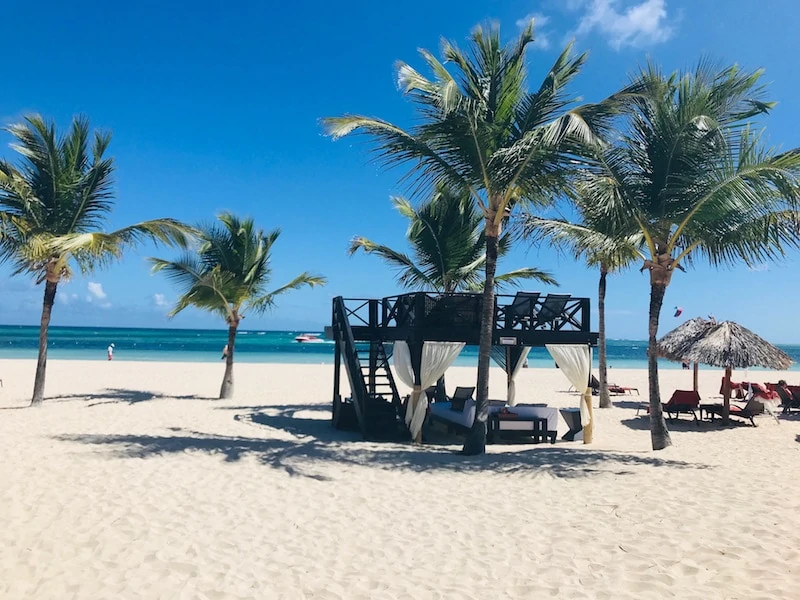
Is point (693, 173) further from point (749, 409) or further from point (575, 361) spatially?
point (749, 409)

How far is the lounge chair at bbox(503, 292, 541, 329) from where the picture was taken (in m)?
10.6

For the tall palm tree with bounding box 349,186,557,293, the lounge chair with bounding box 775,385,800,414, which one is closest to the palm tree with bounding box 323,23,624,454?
the tall palm tree with bounding box 349,186,557,293

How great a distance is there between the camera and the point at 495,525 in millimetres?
5340

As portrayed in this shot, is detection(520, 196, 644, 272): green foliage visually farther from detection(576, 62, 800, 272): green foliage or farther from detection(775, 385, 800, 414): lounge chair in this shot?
detection(775, 385, 800, 414): lounge chair

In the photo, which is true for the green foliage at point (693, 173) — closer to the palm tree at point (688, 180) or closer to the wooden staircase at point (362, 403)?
the palm tree at point (688, 180)

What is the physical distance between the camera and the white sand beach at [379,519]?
4.09 m

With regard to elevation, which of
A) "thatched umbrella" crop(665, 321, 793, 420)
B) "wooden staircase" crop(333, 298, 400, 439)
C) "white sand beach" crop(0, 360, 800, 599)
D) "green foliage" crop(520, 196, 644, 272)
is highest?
"green foliage" crop(520, 196, 644, 272)

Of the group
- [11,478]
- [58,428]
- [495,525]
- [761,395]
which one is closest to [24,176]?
[58,428]

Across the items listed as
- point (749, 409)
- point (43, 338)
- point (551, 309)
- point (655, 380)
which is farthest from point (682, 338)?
point (43, 338)

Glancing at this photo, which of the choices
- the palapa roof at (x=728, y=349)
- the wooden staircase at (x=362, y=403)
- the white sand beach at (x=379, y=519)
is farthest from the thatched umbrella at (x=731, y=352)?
the wooden staircase at (x=362, y=403)

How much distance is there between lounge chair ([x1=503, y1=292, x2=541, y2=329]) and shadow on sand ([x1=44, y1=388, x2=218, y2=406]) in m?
9.29

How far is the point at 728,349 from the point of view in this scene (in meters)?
13.1

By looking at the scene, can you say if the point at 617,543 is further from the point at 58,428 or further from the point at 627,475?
the point at 58,428

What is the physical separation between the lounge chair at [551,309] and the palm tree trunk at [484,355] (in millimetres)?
1998
